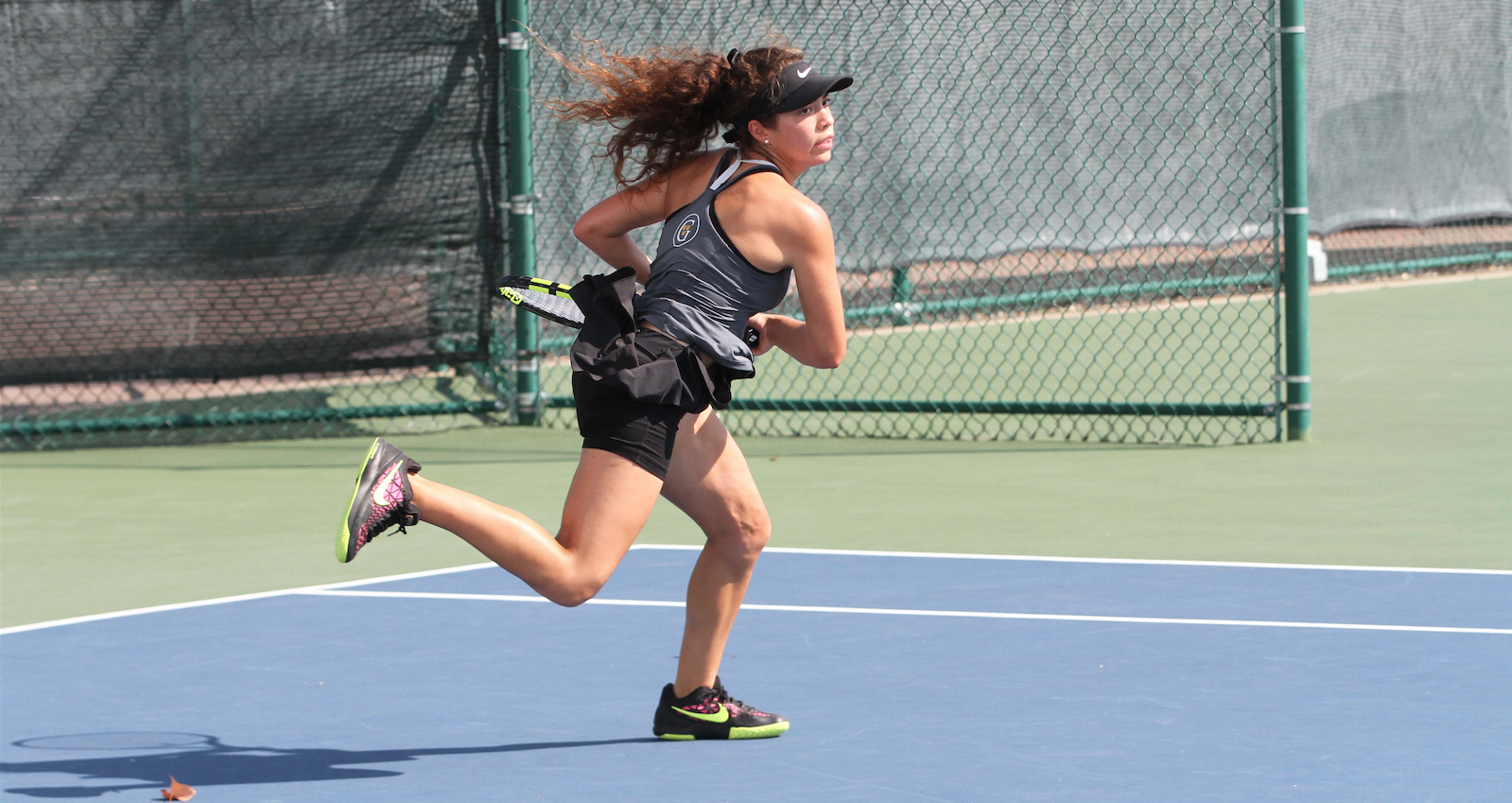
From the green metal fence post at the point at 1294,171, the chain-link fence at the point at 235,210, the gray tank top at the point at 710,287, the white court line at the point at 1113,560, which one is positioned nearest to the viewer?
the gray tank top at the point at 710,287

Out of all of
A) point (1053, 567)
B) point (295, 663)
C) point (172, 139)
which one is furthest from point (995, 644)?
point (172, 139)

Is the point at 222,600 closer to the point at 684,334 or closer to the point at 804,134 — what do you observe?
the point at 684,334

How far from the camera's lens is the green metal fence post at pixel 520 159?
10.3 meters

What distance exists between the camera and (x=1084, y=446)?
9.52 m

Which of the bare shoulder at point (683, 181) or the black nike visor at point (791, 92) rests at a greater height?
the black nike visor at point (791, 92)

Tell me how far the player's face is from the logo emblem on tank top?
0.26 meters

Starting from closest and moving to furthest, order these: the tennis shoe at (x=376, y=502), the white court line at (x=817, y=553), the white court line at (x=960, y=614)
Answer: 1. the tennis shoe at (x=376, y=502)
2. the white court line at (x=960, y=614)
3. the white court line at (x=817, y=553)

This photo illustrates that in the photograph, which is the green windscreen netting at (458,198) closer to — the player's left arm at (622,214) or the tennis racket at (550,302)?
the player's left arm at (622,214)

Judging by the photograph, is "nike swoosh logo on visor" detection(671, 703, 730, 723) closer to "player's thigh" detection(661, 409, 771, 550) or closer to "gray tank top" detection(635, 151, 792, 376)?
"player's thigh" detection(661, 409, 771, 550)

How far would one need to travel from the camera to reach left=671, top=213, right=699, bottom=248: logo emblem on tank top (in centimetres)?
444

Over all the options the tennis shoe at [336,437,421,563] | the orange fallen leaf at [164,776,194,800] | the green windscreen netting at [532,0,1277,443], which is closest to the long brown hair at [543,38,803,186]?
the tennis shoe at [336,437,421,563]

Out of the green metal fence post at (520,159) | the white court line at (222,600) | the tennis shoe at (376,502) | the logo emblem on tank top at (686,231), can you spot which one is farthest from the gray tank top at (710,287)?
the green metal fence post at (520,159)

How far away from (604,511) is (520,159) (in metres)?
6.24

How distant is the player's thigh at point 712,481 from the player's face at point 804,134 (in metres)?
0.64
